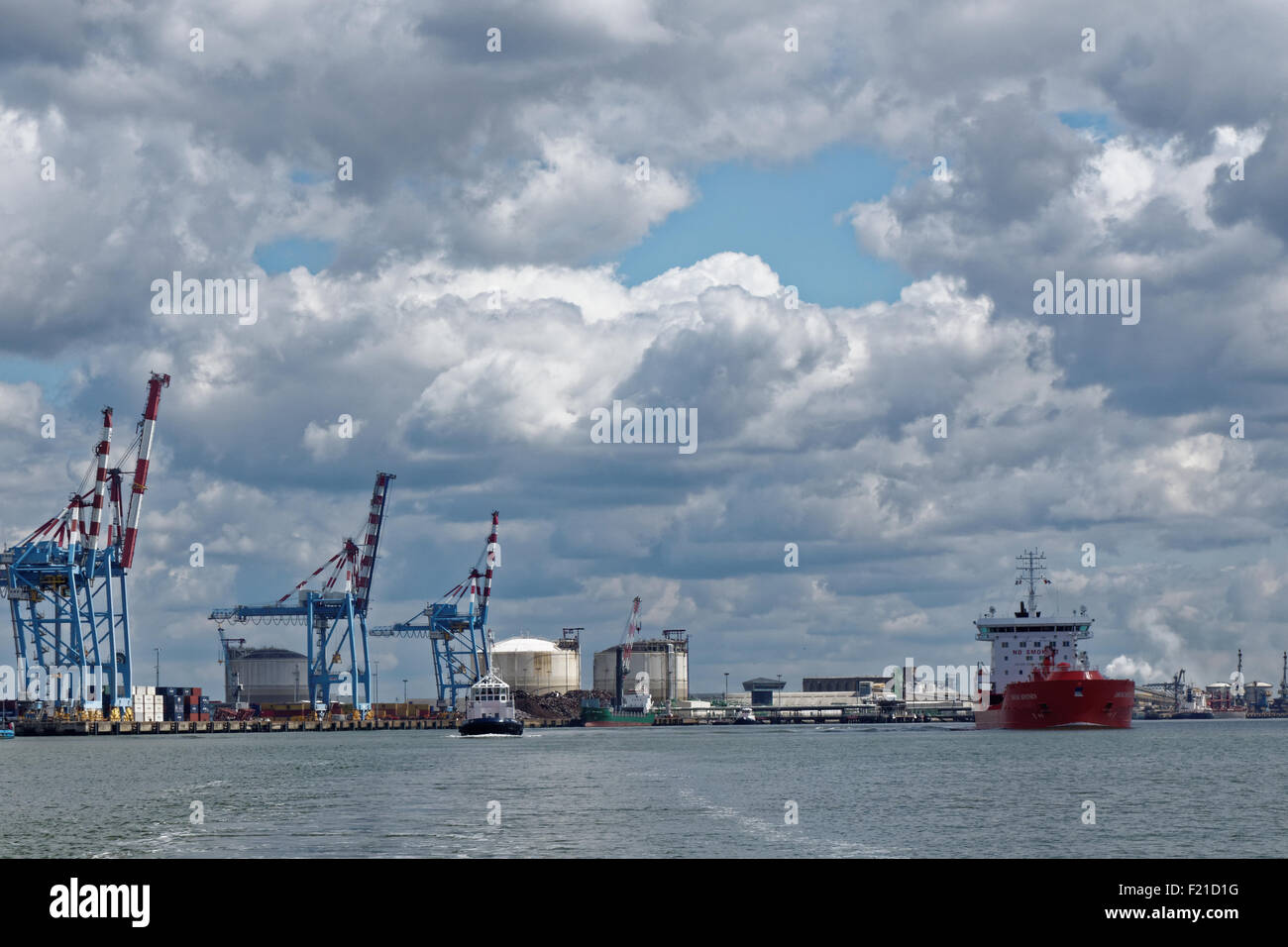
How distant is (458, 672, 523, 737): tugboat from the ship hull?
57.3m

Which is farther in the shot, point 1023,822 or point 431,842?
point 1023,822

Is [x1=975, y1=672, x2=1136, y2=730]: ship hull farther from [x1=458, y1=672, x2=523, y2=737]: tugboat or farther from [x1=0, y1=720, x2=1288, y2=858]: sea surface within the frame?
[x1=458, y1=672, x2=523, y2=737]: tugboat

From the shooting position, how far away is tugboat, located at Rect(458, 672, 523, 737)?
16850 cm

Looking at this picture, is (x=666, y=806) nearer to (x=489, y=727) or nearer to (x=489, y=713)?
(x=489, y=727)

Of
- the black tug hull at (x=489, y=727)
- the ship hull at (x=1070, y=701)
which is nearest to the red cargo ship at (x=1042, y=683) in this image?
the ship hull at (x=1070, y=701)

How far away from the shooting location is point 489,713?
6742 inches

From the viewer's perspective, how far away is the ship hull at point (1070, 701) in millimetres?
139750

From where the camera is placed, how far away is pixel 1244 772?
90125 mm

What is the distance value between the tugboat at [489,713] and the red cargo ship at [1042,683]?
54.6 meters

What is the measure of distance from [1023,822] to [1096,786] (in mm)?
20358

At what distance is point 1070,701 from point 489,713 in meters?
67.0

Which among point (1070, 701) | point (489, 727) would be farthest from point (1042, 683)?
point (489, 727)
